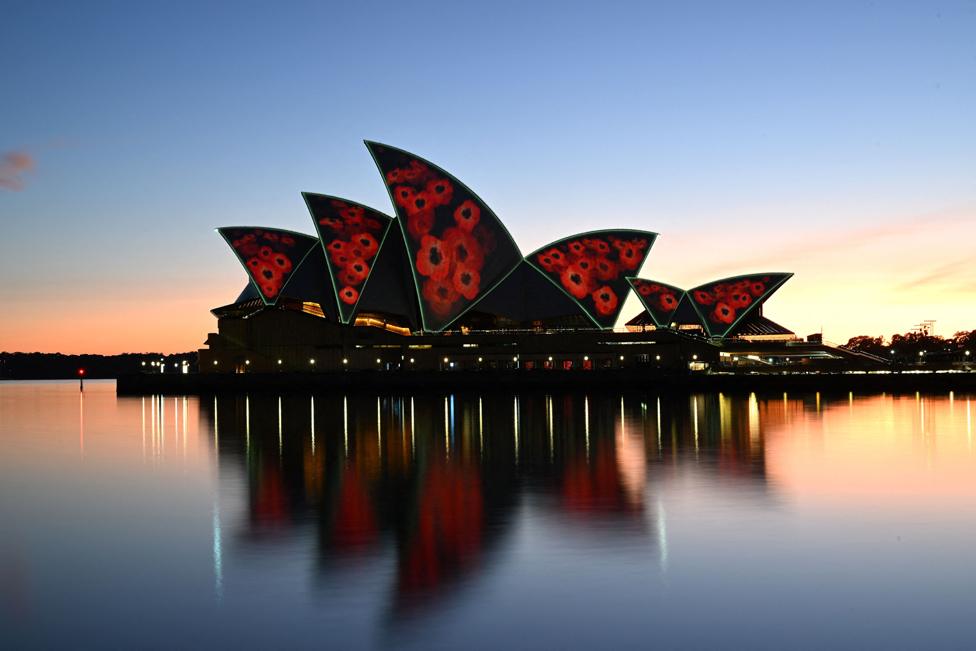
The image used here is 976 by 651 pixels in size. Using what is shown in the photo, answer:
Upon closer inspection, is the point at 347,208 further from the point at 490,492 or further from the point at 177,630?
the point at 177,630

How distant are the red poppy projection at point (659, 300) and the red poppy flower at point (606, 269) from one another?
5277 millimetres

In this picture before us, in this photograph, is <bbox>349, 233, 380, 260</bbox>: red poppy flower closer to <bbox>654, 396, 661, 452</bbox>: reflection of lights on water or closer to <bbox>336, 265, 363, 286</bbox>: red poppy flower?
<bbox>336, 265, 363, 286</bbox>: red poppy flower

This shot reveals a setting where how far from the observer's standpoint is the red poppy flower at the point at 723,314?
77750 millimetres

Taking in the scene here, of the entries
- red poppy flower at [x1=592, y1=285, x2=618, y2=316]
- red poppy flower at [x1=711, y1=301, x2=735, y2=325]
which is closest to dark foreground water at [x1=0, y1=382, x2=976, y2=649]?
red poppy flower at [x1=592, y1=285, x2=618, y2=316]

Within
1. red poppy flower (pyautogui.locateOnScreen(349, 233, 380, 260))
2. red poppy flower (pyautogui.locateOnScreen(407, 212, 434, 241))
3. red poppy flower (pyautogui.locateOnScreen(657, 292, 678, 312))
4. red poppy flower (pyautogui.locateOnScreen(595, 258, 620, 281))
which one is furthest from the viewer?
red poppy flower (pyautogui.locateOnScreen(657, 292, 678, 312))

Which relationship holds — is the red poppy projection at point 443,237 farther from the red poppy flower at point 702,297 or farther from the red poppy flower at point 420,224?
the red poppy flower at point 702,297

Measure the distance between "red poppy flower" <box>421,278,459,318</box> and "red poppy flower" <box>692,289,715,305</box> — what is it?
70.5ft

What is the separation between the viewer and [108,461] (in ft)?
73.8

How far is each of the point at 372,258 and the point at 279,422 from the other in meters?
35.4

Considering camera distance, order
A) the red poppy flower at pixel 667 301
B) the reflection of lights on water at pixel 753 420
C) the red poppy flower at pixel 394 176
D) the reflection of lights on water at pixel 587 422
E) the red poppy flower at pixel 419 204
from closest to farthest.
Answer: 1. the reflection of lights on water at pixel 587 422
2. the reflection of lights on water at pixel 753 420
3. the red poppy flower at pixel 394 176
4. the red poppy flower at pixel 419 204
5. the red poppy flower at pixel 667 301

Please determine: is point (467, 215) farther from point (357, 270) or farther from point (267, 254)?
point (267, 254)

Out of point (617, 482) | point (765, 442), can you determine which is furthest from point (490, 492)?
point (765, 442)

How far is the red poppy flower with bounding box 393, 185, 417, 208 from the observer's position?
64.1m

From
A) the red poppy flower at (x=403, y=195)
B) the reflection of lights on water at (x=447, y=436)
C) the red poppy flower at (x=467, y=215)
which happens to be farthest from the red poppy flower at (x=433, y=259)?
the reflection of lights on water at (x=447, y=436)
